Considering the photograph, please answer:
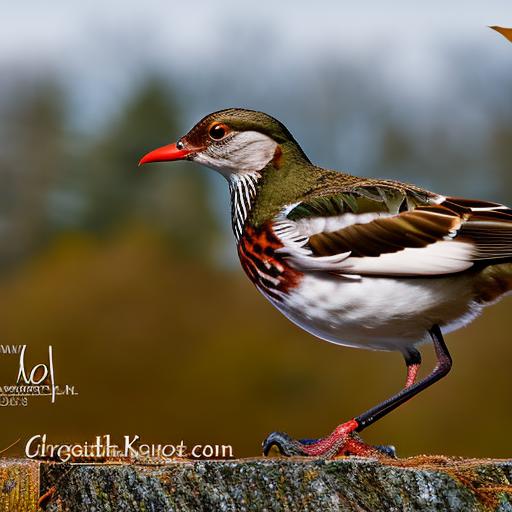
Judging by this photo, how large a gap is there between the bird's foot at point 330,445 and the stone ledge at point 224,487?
537mm

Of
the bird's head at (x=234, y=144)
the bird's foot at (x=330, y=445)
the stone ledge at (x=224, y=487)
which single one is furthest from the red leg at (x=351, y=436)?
the bird's head at (x=234, y=144)

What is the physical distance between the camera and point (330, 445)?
593cm

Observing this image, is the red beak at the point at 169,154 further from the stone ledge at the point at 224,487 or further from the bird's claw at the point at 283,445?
the stone ledge at the point at 224,487

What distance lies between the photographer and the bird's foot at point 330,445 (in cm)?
590

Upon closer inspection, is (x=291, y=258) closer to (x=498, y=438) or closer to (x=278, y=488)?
(x=278, y=488)

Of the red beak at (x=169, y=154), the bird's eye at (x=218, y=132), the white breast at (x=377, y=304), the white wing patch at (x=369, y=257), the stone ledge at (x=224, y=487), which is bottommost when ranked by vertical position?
the stone ledge at (x=224, y=487)

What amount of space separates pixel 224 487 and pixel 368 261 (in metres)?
1.59

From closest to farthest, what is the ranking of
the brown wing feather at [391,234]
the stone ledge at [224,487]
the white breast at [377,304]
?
the stone ledge at [224,487] → the white breast at [377,304] → the brown wing feather at [391,234]

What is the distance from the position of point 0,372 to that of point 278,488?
10.2 metres

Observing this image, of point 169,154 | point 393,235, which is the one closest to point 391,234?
point 393,235

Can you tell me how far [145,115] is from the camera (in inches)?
1214

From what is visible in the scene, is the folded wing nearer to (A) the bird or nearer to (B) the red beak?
(A) the bird

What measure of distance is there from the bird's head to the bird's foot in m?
1.72

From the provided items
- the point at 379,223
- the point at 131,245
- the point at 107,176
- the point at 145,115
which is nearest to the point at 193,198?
the point at 107,176
